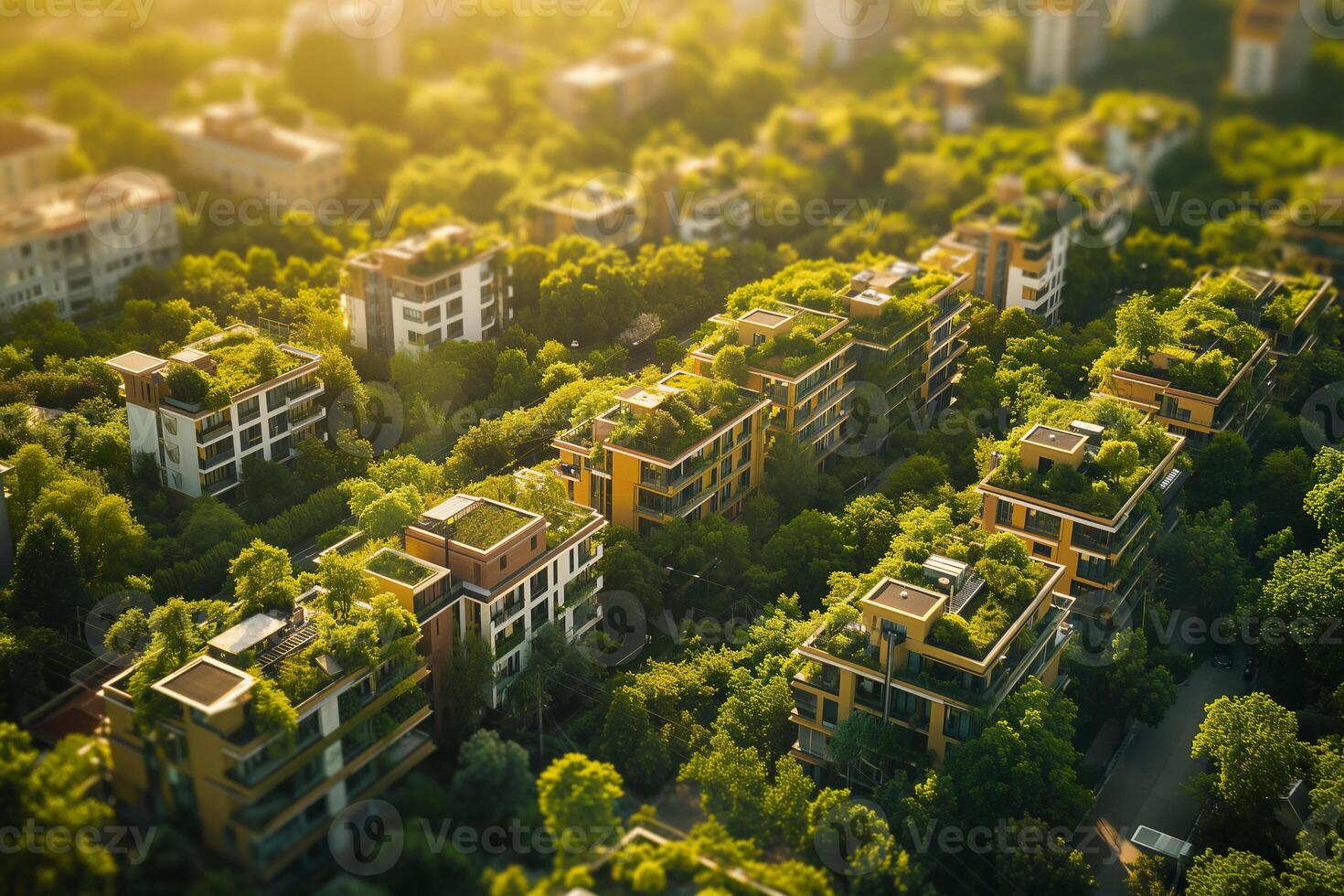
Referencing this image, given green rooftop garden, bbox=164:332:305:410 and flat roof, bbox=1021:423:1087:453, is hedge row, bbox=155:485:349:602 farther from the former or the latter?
flat roof, bbox=1021:423:1087:453

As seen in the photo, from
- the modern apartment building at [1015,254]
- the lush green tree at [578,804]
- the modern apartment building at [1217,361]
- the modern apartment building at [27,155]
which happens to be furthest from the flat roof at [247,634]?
the modern apartment building at [27,155]

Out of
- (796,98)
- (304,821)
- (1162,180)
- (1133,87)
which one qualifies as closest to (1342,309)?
(1162,180)

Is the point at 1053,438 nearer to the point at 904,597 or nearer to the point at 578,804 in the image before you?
the point at 904,597

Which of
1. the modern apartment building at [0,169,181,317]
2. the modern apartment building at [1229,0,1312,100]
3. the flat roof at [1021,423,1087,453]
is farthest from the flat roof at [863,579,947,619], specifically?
the modern apartment building at [1229,0,1312,100]

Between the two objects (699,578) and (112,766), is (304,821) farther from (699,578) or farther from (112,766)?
(699,578)

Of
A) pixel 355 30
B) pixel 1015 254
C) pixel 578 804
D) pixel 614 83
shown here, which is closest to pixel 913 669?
pixel 578 804
